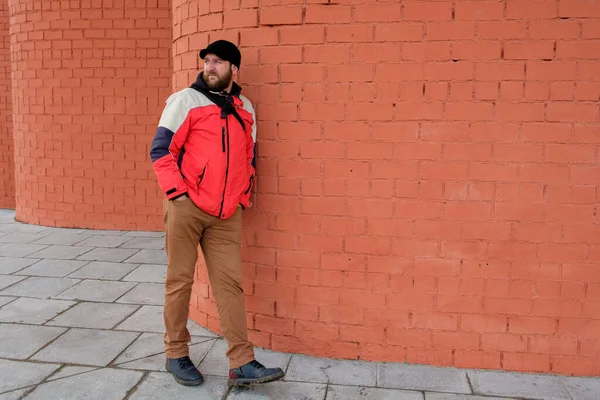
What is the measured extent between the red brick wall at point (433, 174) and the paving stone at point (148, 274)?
7.06 ft

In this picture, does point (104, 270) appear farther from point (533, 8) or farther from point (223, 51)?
point (533, 8)

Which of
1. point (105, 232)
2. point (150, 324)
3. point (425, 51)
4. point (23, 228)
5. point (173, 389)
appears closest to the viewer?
point (173, 389)

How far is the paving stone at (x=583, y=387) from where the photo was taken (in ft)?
10.4

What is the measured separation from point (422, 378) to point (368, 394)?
0.41 m

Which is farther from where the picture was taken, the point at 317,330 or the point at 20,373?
the point at 317,330

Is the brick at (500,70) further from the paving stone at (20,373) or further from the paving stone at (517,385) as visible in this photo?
the paving stone at (20,373)

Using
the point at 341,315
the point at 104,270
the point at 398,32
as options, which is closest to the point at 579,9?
the point at 398,32

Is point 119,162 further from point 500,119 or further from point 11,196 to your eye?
point 500,119

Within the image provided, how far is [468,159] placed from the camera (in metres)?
3.39

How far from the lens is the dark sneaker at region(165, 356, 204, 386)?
3275 mm

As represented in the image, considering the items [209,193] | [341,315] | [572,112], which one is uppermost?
[572,112]

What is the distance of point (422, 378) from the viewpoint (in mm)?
3377

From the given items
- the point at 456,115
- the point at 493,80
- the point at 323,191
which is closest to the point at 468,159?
the point at 456,115

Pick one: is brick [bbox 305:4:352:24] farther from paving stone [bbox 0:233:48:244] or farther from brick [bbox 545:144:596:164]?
paving stone [bbox 0:233:48:244]
